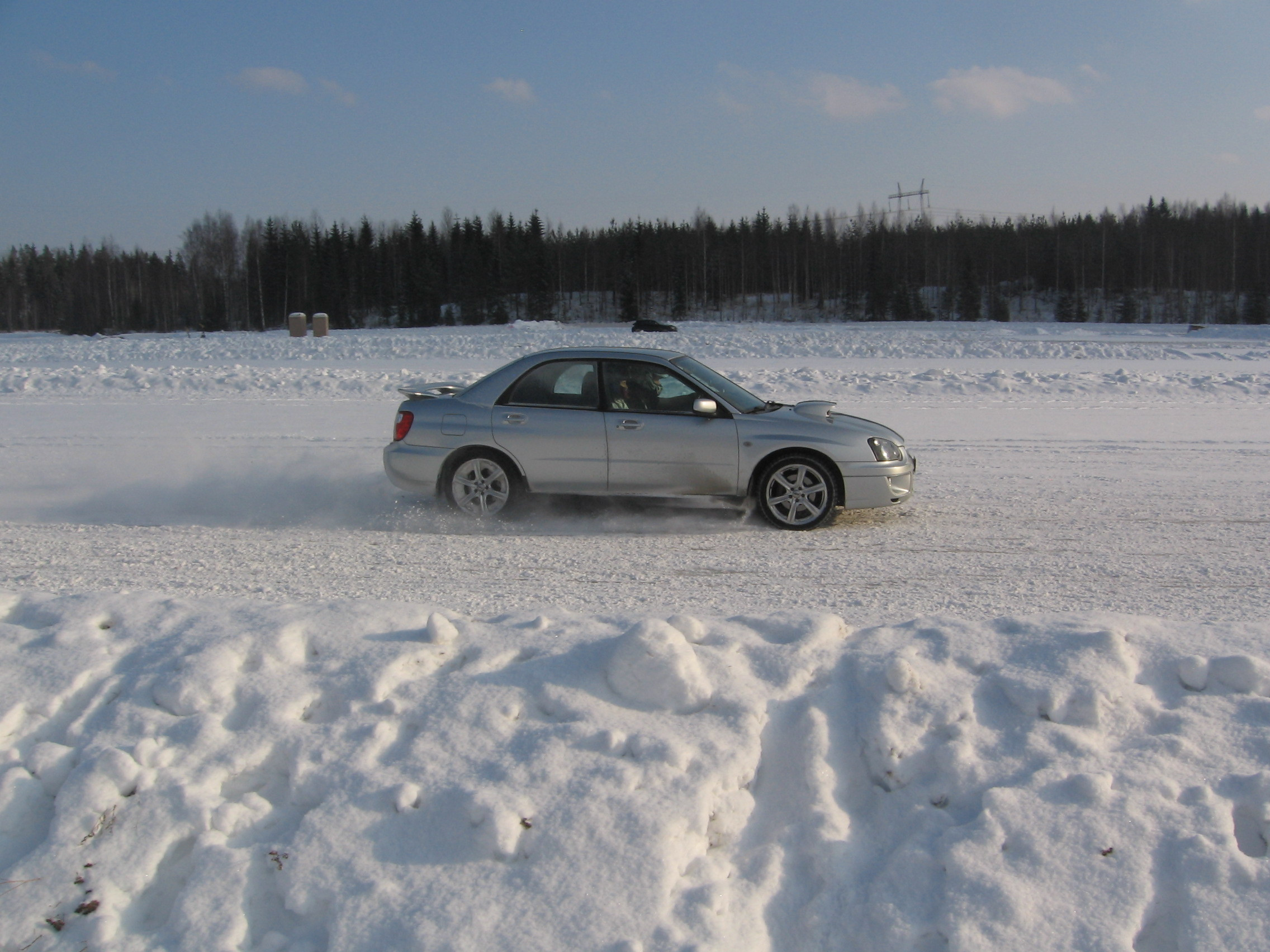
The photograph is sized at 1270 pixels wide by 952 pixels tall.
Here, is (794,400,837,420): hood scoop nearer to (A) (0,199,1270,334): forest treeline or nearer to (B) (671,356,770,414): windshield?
(B) (671,356,770,414): windshield

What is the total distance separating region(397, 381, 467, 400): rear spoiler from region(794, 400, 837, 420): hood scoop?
2.84 m

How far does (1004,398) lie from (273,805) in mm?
13763

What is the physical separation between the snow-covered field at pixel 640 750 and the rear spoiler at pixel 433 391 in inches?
74.8

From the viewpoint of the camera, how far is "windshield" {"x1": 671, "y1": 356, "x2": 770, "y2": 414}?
748cm

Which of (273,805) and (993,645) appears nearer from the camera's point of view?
(273,805)

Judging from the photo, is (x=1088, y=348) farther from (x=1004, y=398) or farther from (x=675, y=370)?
(x=675, y=370)

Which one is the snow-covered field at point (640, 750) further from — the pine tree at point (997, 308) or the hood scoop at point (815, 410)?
the pine tree at point (997, 308)

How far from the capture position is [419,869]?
306cm

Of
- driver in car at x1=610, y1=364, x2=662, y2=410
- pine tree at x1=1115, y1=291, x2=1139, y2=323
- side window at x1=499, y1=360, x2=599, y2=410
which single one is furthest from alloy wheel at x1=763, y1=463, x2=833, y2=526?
pine tree at x1=1115, y1=291, x2=1139, y2=323

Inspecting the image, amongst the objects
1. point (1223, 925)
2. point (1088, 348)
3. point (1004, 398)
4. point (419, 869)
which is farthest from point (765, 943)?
point (1088, 348)

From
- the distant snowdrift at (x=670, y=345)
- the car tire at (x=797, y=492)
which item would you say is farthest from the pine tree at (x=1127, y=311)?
the car tire at (x=797, y=492)

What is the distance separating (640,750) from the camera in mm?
3400

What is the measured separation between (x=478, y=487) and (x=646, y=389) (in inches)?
62.5

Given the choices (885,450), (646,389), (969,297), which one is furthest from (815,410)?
(969,297)
